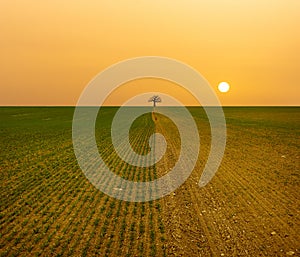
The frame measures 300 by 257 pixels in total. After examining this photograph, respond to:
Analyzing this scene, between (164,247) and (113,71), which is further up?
(113,71)

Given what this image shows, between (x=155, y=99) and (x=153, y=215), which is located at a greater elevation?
(x=155, y=99)

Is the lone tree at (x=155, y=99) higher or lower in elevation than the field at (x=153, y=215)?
higher

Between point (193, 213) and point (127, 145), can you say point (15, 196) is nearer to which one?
point (193, 213)

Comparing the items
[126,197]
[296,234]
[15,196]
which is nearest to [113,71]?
[126,197]

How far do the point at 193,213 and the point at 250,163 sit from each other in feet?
28.7

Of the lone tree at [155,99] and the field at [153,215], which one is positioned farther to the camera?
the lone tree at [155,99]

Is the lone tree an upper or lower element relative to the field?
upper

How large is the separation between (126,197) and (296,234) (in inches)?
230

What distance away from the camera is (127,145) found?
2328cm

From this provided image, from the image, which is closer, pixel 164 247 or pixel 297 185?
pixel 164 247

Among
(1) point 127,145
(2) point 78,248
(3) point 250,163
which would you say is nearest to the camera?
(2) point 78,248

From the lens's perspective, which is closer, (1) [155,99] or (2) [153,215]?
(2) [153,215]

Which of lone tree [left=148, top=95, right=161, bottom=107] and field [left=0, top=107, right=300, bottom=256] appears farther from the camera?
lone tree [left=148, top=95, right=161, bottom=107]

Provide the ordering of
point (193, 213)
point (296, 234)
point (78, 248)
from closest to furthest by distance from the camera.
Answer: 1. point (78, 248)
2. point (296, 234)
3. point (193, 213)
